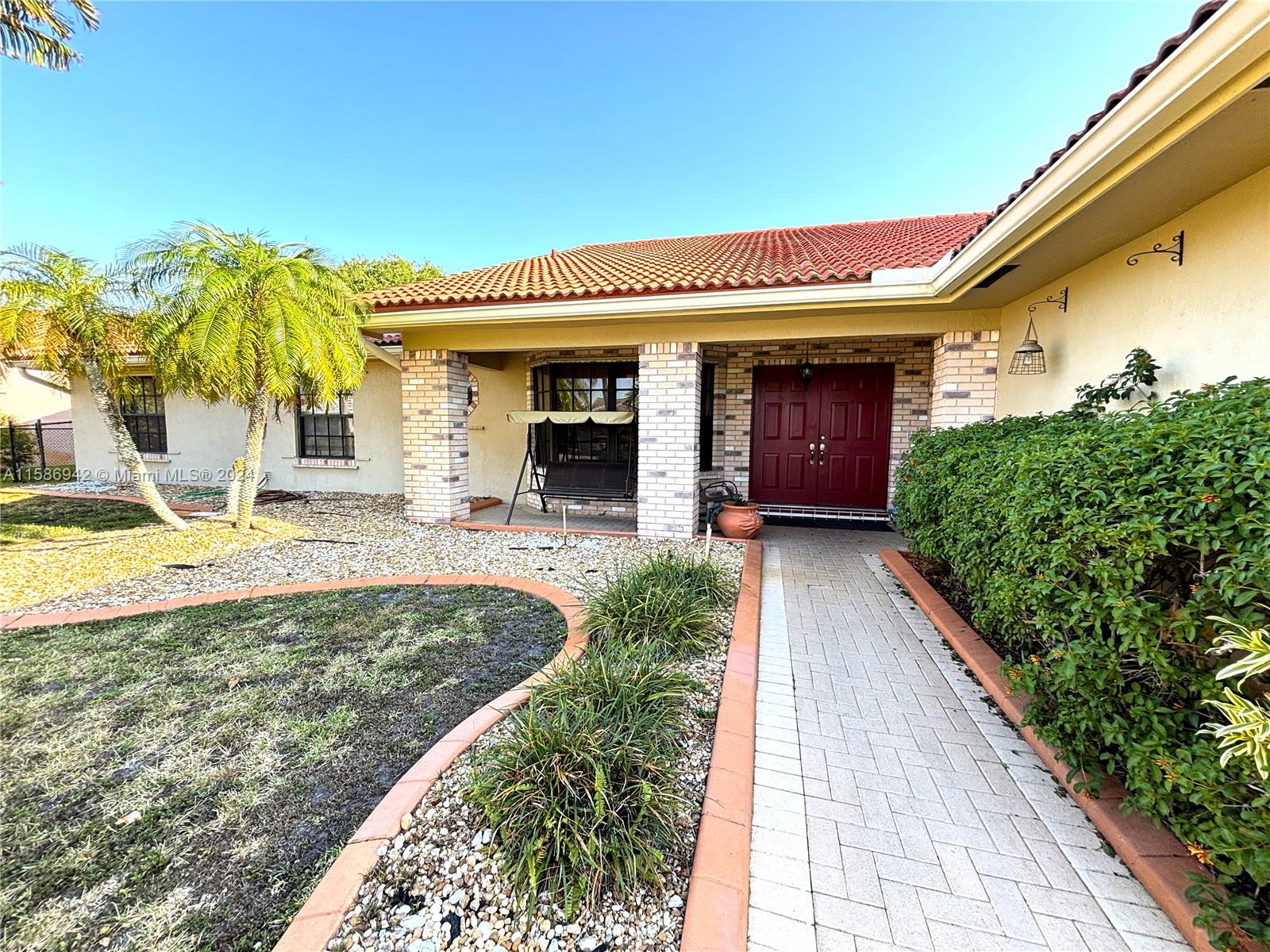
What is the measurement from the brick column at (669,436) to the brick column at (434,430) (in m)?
2.82

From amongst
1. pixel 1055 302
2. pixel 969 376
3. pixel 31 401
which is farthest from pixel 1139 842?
pixel 31 401

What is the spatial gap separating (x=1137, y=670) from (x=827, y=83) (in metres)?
9.71

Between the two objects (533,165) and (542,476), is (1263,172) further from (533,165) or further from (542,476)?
(533,165)

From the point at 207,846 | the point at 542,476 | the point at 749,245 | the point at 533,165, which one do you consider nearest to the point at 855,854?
the point at 207,846

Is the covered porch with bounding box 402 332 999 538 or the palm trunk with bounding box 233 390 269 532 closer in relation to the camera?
the palm trunk with bounding box 233 390 269 532

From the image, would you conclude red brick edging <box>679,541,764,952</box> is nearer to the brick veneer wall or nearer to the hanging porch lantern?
the hanging porch lantern

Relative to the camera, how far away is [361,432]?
1008 cm

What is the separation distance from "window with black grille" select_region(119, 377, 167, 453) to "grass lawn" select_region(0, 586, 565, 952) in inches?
404

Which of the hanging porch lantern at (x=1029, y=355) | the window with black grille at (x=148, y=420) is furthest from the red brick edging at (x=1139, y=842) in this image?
the window with black grille at (x=148, y=420)

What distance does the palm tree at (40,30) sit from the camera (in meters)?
5.61

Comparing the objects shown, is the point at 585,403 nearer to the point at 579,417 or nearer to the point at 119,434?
the point at 579,417

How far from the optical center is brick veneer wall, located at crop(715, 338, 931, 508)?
7.91 metres

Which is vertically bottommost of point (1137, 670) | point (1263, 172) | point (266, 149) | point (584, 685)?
point (584, 685)

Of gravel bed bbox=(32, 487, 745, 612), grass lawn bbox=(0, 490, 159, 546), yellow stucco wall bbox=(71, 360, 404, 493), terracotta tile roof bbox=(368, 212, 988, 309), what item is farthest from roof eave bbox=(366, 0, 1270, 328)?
grass lawn bbox=(0, 490, 159, 546)
